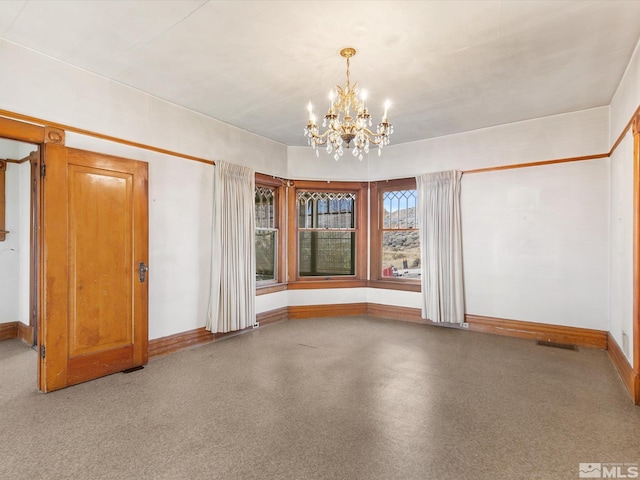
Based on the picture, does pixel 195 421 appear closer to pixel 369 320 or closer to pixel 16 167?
pixel 369 320

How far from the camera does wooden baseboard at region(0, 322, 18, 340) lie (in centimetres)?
461

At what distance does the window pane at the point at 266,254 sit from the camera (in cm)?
577

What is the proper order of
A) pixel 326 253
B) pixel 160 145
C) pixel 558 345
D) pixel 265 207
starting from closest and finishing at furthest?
pixel 160 145, pixel 558 345, pixel 265 207, pixel 326 253

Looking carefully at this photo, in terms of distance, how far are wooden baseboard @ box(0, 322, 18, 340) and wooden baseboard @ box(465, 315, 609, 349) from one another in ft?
20.3

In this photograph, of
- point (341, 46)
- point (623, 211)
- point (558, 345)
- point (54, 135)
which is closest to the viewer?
point (341, 46)

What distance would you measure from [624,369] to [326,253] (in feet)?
13.6

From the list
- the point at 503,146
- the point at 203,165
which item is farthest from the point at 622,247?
the point at 203,165

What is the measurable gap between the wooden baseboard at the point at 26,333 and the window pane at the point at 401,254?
505cm

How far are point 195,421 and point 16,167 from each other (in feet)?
14.2

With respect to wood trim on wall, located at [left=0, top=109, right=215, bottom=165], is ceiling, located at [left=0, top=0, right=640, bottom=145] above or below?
above

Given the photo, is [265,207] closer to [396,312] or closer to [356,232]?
[356,232]

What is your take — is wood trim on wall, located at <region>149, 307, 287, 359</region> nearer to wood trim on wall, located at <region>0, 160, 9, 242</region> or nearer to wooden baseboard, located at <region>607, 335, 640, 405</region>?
wood trim on wall, located at <region>0, 160, 9, 242</region>

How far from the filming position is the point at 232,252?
4789 millimetres

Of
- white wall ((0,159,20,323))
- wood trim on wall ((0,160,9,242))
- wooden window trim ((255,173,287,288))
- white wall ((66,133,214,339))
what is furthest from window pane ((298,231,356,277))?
wood trim on wall ((0,160,9,242))
